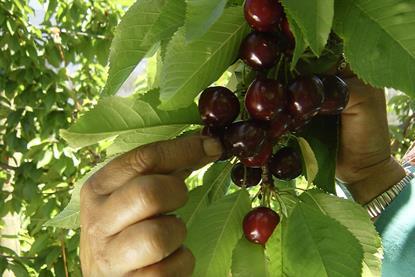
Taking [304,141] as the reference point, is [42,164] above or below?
below

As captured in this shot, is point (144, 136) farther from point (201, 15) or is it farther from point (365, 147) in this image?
point (365, 147)

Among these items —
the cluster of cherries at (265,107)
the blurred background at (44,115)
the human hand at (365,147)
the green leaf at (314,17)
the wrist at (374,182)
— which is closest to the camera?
the green leaf at (314,17)

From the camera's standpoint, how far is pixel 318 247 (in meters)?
0.52

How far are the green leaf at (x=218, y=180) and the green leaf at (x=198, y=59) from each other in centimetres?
19

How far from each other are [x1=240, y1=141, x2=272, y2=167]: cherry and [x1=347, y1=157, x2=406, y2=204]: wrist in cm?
43

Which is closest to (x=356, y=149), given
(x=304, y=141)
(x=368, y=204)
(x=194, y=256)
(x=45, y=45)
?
(x=368, y=204)

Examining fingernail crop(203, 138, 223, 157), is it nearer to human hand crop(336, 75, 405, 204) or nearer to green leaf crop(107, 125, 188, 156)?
green leaf crop(107, 125, 188, 156)

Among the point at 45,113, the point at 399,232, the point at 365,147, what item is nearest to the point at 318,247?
the point at 365,147

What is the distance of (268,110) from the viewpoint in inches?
20.9

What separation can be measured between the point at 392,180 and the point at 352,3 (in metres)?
0.63

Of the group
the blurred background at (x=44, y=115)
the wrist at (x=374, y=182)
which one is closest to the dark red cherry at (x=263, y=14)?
the wrist at (x=374, y=182)

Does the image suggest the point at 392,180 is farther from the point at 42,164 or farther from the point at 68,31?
the point at 68,31

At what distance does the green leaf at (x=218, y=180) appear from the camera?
685 mm

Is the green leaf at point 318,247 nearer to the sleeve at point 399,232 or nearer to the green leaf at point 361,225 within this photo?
the green leaf at point 361,225
